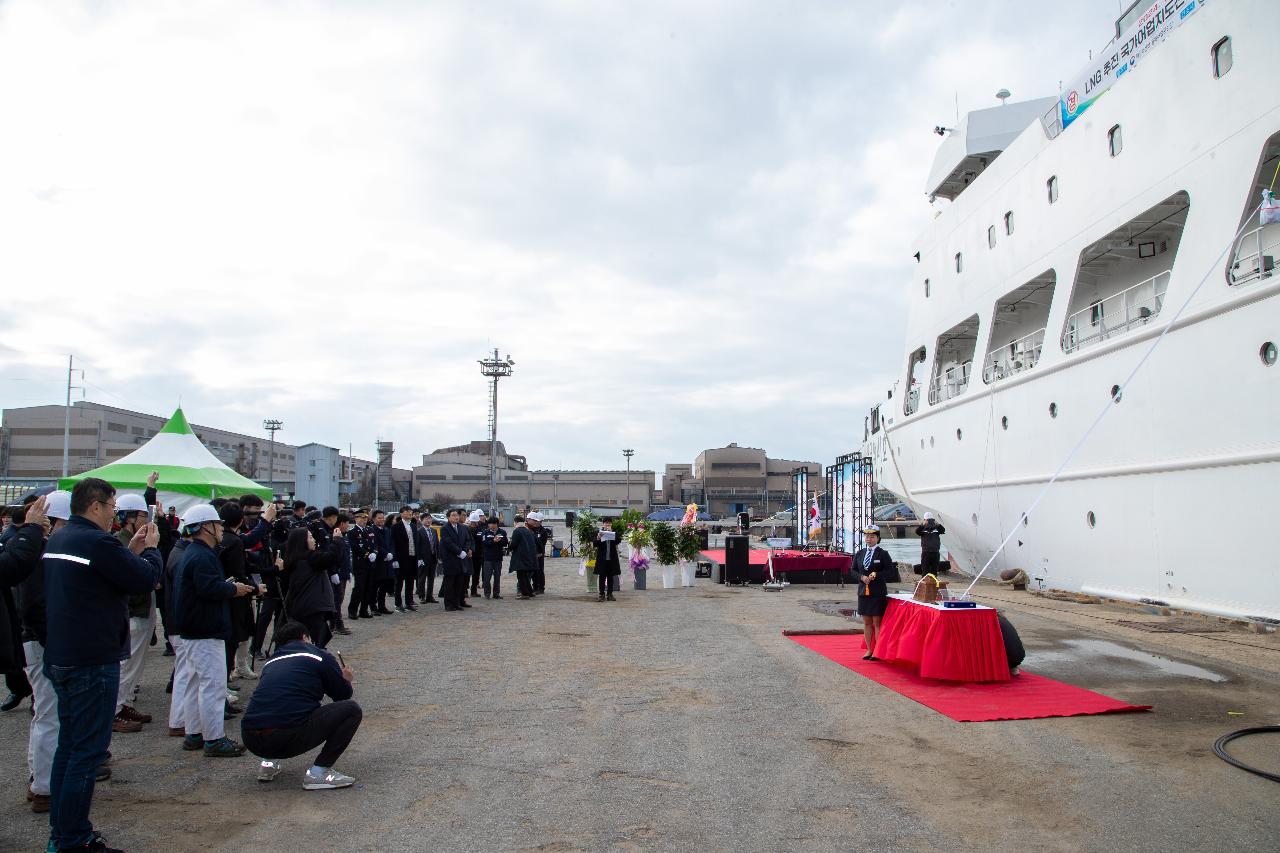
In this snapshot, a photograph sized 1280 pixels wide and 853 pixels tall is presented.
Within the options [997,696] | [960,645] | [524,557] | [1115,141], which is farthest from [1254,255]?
[524,557]

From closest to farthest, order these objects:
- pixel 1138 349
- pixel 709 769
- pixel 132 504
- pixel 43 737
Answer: pixel 43 737 < pixel 709 769 < pixel 132 504 < pixel 1138 349

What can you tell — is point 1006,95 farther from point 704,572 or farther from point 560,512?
point 560,512

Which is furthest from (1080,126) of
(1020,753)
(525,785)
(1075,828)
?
(525,785)

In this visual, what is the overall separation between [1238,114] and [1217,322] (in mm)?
2596

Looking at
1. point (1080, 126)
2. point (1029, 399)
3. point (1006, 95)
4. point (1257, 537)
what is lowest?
point (1257, 537)

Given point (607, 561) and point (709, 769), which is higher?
point (607, 561)

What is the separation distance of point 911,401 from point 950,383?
2.54 metres

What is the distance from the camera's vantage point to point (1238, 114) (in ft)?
32.9

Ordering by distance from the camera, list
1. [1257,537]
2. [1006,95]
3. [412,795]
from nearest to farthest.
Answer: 1. [412,795]
2. [1257,537]
3. [1006,95]

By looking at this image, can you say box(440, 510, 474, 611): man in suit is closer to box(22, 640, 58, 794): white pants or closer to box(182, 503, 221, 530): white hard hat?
box(182, 503, 221, 530): white hard hat

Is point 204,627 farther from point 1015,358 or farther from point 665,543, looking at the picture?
point 1015,358

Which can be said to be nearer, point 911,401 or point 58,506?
point 58,506

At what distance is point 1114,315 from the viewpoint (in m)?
13.7

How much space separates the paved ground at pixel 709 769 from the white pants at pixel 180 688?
16 centimetres
